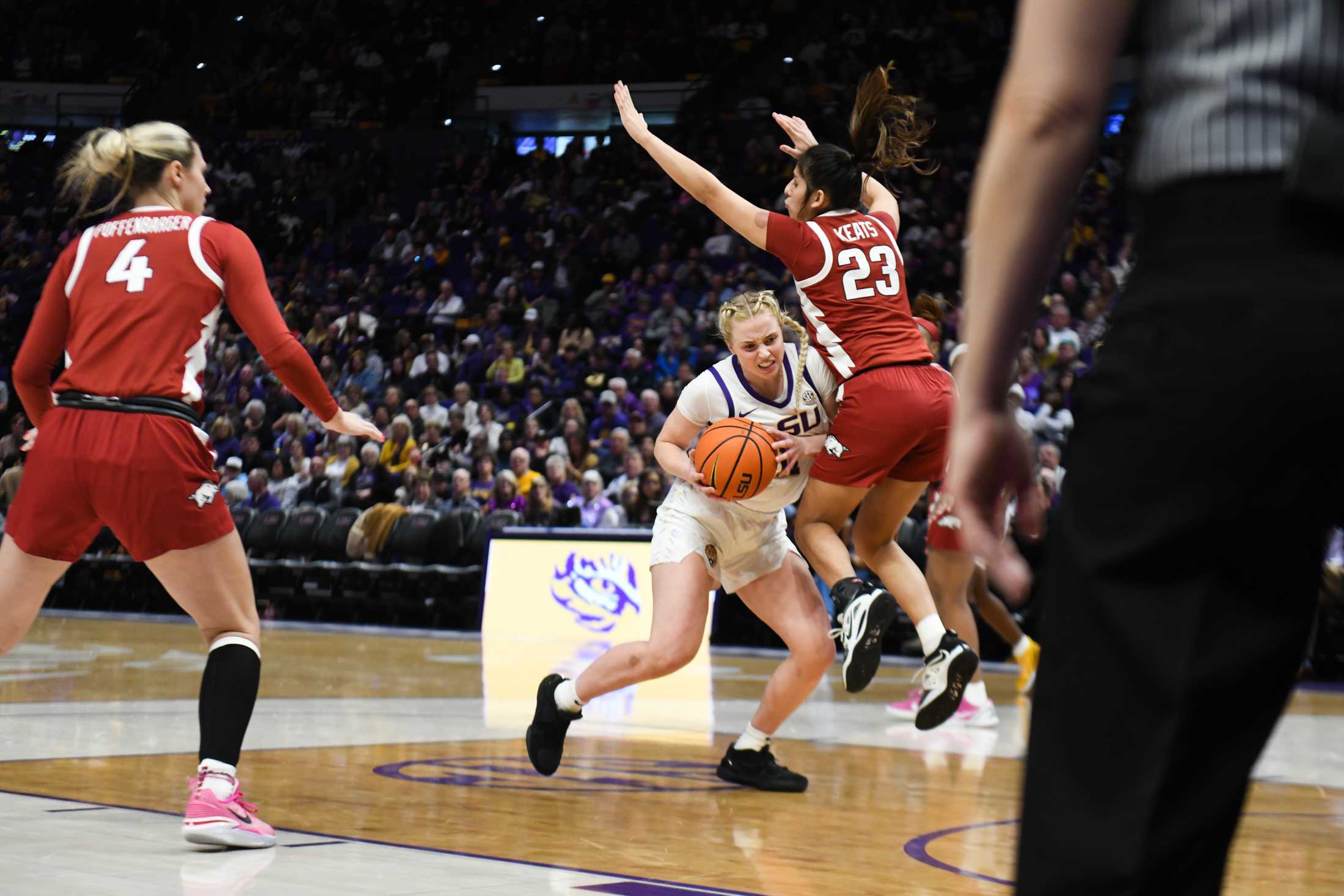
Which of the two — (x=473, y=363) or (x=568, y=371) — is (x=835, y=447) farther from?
(x=473, y=363)

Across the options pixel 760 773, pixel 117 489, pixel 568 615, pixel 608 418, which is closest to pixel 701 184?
pixel 760 773

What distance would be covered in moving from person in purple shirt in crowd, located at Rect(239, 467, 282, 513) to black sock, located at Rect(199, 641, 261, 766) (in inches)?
477

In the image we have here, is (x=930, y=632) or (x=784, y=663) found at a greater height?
(x=930, y=632)

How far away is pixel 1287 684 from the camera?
50.3 inches

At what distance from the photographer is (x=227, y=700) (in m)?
4.30

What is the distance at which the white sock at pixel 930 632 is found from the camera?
18.6ft

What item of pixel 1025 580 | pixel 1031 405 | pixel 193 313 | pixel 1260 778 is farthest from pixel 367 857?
pixel 1031 405

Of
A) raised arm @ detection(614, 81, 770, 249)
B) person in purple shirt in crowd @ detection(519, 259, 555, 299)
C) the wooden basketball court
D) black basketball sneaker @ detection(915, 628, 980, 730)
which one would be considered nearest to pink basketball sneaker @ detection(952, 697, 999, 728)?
the wooden basketball court

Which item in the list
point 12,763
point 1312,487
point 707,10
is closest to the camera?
point 1312,487

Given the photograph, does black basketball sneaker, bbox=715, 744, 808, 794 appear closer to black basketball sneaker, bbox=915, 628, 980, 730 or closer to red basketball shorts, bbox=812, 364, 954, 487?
black basketball sneaker, bbox=915, 628, 980, 730

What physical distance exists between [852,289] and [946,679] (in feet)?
4.92

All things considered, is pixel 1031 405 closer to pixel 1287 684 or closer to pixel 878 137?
pixel 878 137

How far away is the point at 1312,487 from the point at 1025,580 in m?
0.38

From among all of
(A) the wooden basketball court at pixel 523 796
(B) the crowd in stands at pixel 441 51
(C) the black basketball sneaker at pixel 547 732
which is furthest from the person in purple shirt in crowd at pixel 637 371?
(C) the black basketball sneaker at pixel 547 732
